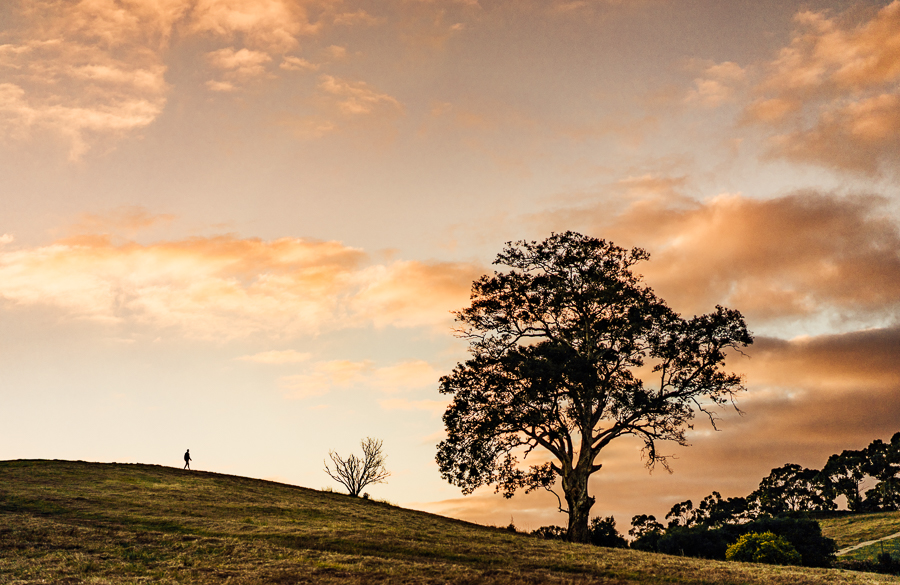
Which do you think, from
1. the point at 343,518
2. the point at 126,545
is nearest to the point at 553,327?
the point at 343,518

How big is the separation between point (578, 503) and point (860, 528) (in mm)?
33413

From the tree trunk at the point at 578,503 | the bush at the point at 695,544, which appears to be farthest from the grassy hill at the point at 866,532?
the tree trunk at the point at 578,503

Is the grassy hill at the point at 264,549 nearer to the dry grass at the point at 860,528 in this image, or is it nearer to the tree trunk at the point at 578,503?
the tree trunk at the point at 578,503

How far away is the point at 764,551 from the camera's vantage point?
31.7 metres

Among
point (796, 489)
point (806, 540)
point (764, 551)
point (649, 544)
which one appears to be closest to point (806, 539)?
point (806, 540)

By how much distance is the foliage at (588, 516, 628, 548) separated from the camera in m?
47.6

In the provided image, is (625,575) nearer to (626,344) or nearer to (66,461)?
(626,344)

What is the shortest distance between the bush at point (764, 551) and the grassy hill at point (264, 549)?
4244 millimetres

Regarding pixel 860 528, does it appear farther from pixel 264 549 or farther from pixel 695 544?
pixel 264 549

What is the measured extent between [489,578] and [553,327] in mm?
25491

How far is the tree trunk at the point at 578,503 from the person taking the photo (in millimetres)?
41562

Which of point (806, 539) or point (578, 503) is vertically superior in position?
point (578, 503)

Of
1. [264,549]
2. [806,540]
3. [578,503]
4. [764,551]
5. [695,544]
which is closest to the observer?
[264,549]

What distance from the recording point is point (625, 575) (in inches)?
922
